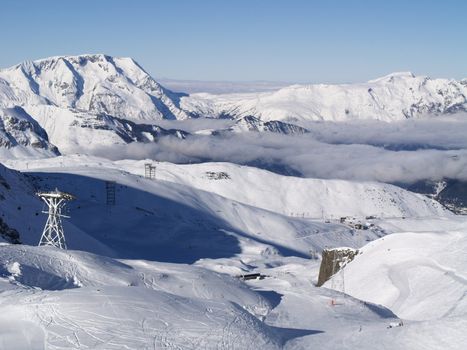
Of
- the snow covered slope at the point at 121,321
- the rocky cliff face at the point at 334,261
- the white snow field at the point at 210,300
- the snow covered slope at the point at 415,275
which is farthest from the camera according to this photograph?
the rocky cliff face at the point at 334,261

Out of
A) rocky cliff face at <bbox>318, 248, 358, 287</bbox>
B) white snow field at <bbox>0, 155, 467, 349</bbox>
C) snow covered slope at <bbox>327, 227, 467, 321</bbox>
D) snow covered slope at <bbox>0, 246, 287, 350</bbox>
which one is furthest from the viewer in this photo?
rocky cliff face at <bbox>318, 248, 358, 287</bbox>

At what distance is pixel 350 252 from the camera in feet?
238

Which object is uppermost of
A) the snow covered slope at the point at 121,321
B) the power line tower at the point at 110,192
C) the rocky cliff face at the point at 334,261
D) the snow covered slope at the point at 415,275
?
the snow covered slope at the point at 121,321

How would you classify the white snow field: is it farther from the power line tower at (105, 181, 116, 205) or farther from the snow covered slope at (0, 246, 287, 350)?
the power line tower at (105, 181, 116, 205)

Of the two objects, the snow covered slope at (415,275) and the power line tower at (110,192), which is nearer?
the snow covered slope at (415,275)

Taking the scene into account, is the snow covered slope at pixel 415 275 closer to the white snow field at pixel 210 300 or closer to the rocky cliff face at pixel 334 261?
the white snow field at pixel 210 300

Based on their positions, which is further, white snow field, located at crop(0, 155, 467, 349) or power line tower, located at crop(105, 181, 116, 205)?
power line tower, located at crop(105, 181, 116, 205)

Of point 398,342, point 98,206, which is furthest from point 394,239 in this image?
point 98,206

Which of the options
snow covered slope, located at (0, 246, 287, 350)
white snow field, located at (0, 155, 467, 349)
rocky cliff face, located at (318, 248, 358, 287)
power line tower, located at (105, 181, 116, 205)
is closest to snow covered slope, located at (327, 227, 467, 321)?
white snow field, located at (0, 155, 467, 349)

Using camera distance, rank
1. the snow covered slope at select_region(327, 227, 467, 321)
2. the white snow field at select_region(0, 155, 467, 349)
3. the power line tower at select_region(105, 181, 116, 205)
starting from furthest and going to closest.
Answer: the power line tower at select_region(105, 181, 116, 205)
the snow covered slope at select_region(327, 227, 467, 321)
the white snow field at select_region(0, 155, 467, 349)

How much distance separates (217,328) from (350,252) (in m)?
46.4

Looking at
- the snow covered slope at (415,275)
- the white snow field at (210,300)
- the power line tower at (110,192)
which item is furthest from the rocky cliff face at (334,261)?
the power line tower at (110,192)

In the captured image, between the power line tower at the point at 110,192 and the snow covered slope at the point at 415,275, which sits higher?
the snow covered slope at the point at 415,275

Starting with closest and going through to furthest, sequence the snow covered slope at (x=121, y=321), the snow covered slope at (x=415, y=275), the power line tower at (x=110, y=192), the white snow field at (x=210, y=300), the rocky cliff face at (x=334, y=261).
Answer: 1. the snow covered slope at (x=121, y=321)
2. the white snow field at (x=210, y=300)
3. the snow covered slope at (x=415, y=275)
4. the rocky cliff face at (x=334, y=261)
5. the power line tower at (x=110, y=192)
